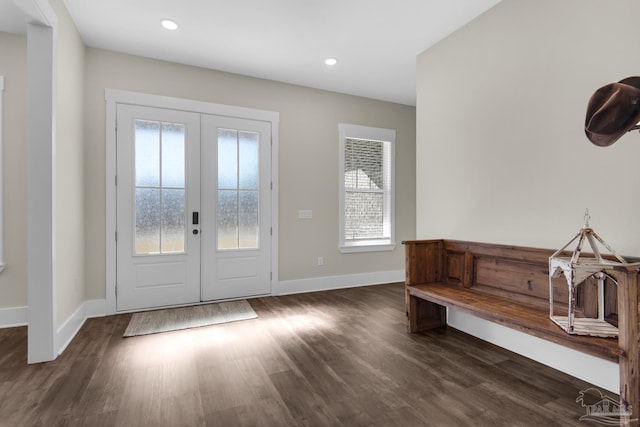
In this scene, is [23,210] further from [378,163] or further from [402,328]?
[378,163]

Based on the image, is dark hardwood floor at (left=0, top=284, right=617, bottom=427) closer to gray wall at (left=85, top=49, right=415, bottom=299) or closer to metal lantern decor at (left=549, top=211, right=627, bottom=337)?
metal lantern decor at (left=549, top=211, right=627, bottom=337)

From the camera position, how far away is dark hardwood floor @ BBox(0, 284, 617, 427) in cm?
174

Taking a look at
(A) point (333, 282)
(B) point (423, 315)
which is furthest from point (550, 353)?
(A) point (333, 282)

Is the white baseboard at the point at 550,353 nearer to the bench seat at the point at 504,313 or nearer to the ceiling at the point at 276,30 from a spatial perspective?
the bench seat at the point at 504,313

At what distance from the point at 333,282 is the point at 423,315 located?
180 centimetres

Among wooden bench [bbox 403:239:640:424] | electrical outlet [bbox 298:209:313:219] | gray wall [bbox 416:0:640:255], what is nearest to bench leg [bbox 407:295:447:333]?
wooden bench [bbox 403:239:640:424]

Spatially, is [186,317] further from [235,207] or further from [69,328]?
[235,207]

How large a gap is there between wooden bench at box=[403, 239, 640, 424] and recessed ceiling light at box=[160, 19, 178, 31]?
3025 mm

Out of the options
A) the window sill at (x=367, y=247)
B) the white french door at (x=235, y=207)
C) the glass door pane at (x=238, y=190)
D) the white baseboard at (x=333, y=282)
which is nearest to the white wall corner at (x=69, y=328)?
A: the white french door at (x=235, y=207)

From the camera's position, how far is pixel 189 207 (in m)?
3.74

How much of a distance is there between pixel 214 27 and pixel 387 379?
A: 336cm

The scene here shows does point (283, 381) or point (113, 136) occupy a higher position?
point (113, 136)

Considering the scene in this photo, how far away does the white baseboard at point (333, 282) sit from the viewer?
4312 mm

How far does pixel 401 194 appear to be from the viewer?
5176 millimetres
